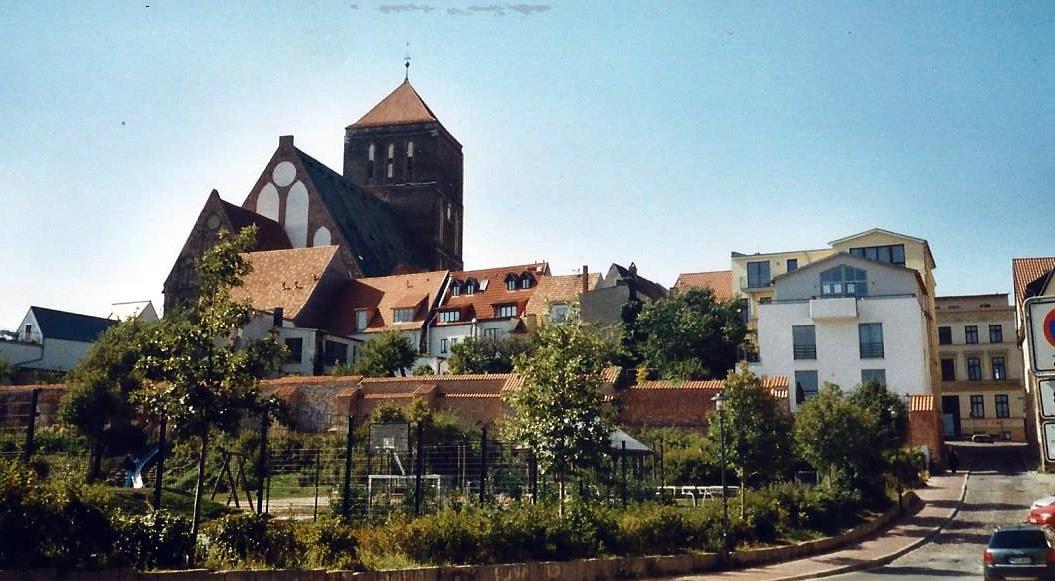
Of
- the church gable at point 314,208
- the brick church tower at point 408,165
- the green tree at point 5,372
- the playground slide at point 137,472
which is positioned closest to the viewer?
the playground slide at point 137,472

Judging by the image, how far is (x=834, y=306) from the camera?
49062mm

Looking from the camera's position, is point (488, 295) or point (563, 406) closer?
point (563, 406)

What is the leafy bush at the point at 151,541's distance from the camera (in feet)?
46.5

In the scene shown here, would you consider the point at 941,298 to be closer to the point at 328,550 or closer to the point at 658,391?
the point at 658,391

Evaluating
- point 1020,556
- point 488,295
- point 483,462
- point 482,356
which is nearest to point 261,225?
point 488,295

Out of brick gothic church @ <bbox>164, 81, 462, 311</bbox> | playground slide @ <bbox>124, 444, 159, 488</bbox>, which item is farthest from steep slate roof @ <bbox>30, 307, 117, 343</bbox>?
playground slide @ <bbox>124, 444, 159, 488</bbox>

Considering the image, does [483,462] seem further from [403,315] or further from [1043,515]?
[403,315]

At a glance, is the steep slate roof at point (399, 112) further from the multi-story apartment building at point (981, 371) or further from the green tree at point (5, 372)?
the multi-story apartment building at point (981, 371)

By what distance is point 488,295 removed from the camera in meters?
69.9

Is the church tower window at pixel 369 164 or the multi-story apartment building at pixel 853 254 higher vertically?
the church tower window at pixel 369 164

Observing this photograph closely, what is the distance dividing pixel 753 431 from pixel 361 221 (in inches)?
2336

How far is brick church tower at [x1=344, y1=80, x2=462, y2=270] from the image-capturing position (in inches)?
3621

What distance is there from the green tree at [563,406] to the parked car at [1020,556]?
855 cm

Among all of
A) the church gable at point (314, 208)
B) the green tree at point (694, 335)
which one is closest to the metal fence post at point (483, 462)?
the green tree at point (694, 335)
